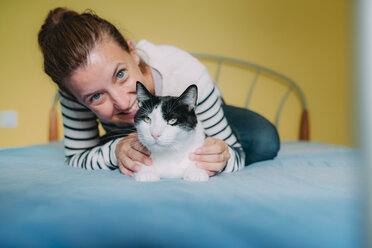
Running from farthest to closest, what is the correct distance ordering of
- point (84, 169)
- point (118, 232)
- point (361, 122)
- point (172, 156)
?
1. point (84, 169)
2. point (172, 156)
3. point (118, 232)
4. point (361, 122)

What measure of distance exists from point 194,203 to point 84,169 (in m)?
0.52

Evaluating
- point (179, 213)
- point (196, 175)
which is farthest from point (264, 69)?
point (179, 213)

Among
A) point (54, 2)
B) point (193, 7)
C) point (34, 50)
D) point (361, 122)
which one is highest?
point (193, 7)

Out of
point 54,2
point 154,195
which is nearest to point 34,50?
point 54,2

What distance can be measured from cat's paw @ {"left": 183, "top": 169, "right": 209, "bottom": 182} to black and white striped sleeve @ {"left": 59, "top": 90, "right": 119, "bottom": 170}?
0.32m

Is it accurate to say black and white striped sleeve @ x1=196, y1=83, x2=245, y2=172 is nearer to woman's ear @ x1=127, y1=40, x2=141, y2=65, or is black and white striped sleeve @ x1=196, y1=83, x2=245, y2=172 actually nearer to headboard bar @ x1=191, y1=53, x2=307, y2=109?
woman's ear @ x1=127, y1=40, x2=141, y2=65

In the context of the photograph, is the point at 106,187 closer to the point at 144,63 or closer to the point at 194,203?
the point at 194,203

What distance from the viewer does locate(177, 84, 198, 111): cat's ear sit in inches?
25.7

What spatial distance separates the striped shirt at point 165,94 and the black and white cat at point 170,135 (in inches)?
5.0

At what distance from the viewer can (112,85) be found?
0.72 metres

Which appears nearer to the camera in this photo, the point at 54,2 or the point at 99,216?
the point at 99,216

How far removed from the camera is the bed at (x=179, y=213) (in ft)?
1.09

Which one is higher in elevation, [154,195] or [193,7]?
[193,7]

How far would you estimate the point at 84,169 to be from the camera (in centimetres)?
81
